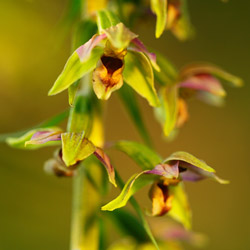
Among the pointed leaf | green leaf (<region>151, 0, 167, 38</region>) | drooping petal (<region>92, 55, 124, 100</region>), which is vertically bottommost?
drooping petal (<region>92, 55, 124, 100</region>)

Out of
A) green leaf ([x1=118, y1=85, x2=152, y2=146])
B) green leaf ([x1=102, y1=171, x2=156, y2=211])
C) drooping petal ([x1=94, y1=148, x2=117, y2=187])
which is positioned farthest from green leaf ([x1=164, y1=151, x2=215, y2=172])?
green leaf ([x1=118, y1=85, x2=152, y2=146])

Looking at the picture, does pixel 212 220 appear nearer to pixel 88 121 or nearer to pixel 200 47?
pixel 200 47

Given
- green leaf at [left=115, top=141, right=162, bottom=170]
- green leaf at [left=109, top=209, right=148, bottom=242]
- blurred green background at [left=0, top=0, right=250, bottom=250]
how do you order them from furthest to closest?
blurred green background at [left=0, top=0, right=250, bottom=250] < green leaf at [left=109, top=209, right=148, bottom=242] < green leaf at [left=115, top=141, right=162, bottom=170]

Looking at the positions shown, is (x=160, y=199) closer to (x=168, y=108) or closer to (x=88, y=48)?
(x=168, y=108)

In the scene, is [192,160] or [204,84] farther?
[204,84]

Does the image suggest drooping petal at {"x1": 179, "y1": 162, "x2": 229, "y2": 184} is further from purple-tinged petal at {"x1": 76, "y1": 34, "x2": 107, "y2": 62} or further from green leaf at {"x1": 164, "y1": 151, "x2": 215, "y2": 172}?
purple-tinged petal at {"x1": 76, "y1": 34, "x2": 107, "y2": 62}

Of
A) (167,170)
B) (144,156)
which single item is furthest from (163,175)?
(144,156)

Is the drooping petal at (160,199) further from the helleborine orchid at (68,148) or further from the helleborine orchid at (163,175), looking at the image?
the helleborine orchid at (68,148)
